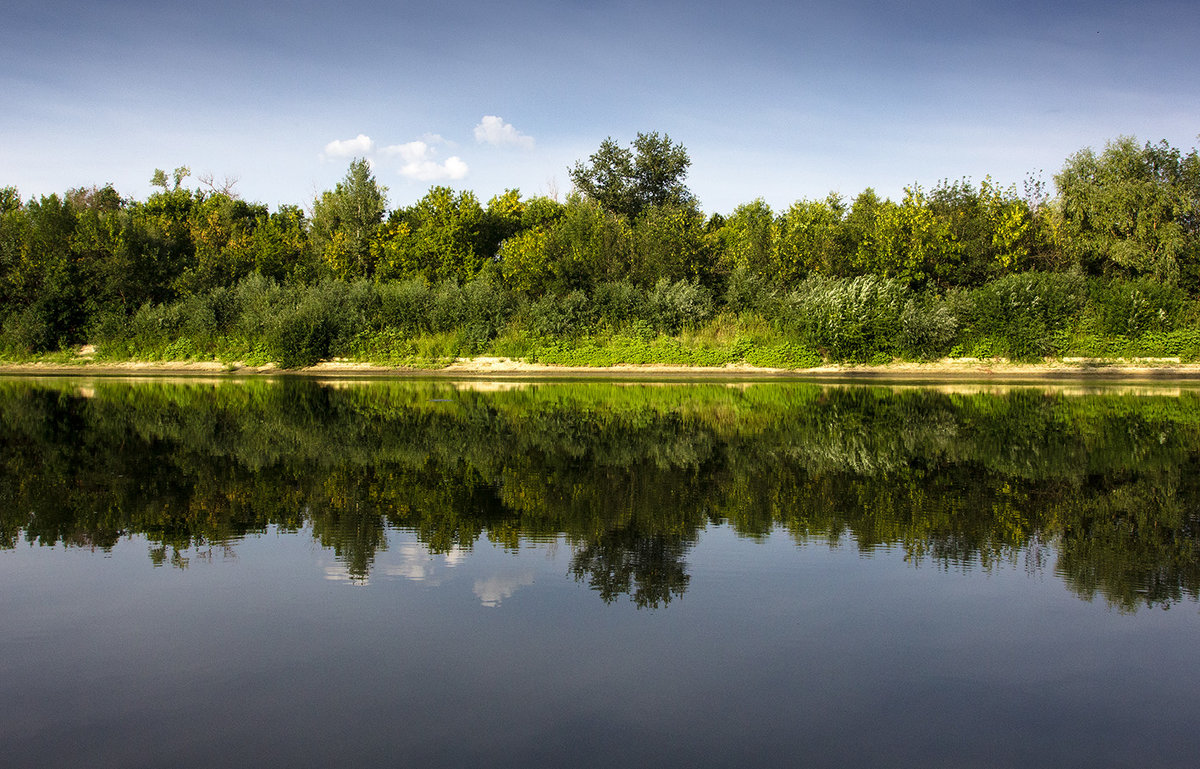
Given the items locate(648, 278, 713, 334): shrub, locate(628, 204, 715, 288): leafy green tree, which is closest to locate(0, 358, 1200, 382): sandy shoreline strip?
locate(648, 278, 713, 334): shrub

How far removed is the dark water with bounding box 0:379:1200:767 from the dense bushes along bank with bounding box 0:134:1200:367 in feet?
64.1

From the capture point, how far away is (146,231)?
47.4m

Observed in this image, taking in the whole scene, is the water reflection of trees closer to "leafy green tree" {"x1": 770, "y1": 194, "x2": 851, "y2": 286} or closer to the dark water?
the dark water

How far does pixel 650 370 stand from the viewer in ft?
109

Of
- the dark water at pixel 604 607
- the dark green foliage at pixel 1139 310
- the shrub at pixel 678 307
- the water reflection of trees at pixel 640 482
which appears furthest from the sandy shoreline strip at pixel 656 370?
the dark water at pixel 604 607

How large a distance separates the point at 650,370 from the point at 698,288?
4359 millimetres

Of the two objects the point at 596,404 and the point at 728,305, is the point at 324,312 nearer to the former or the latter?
the point at 728,305

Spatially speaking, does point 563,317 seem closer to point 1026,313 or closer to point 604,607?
point 1026,313

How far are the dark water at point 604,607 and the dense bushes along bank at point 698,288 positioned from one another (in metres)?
19.6

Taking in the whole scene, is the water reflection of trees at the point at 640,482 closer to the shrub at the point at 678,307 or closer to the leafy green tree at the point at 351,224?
the shrub at the point at 678,307

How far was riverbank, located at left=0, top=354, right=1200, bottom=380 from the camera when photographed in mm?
28969

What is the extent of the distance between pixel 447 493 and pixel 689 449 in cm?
448

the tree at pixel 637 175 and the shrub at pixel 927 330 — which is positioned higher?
the tree at pixel 637 175

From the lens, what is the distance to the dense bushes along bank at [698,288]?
30.8 meters
